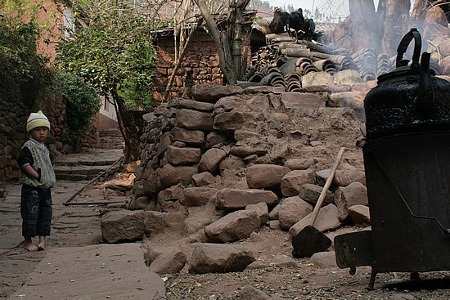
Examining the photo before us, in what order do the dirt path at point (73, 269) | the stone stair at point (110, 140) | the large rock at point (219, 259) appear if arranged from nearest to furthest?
the dirt path at point (73, 269) → the large rock at point (219, 259) → the stone stair at point (110, 140)

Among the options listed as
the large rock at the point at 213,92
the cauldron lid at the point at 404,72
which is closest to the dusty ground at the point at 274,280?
the cauldron lid at the point at 404,72

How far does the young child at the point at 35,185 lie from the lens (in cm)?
464

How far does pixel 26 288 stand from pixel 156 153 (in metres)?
3.16

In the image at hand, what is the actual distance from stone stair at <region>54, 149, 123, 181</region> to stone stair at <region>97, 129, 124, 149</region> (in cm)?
338

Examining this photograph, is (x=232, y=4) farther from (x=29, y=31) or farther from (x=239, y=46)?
(x=29, y=31)

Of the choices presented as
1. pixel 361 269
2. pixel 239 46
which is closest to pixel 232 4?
pixel 239 46

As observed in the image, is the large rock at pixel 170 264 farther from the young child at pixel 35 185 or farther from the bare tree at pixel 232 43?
the bare tree at pixel 232 43

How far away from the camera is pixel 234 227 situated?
4.05m

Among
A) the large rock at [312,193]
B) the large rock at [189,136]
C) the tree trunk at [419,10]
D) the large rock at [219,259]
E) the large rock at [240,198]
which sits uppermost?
the tree trunk at [419,10]

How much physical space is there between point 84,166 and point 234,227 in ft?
34.6

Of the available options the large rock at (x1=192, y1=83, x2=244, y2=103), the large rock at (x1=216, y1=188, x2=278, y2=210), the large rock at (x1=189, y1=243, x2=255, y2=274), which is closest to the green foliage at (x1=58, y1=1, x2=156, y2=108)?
the large rock at (x1=192, y1=83, x2=244, y2=103)

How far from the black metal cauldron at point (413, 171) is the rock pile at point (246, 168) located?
128cm

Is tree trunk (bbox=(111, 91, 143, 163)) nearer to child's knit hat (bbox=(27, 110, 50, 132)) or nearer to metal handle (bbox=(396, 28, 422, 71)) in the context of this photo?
child's knit hat (bbox=(27, 110, 50, 132))

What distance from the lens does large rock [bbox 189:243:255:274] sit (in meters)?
3.33
